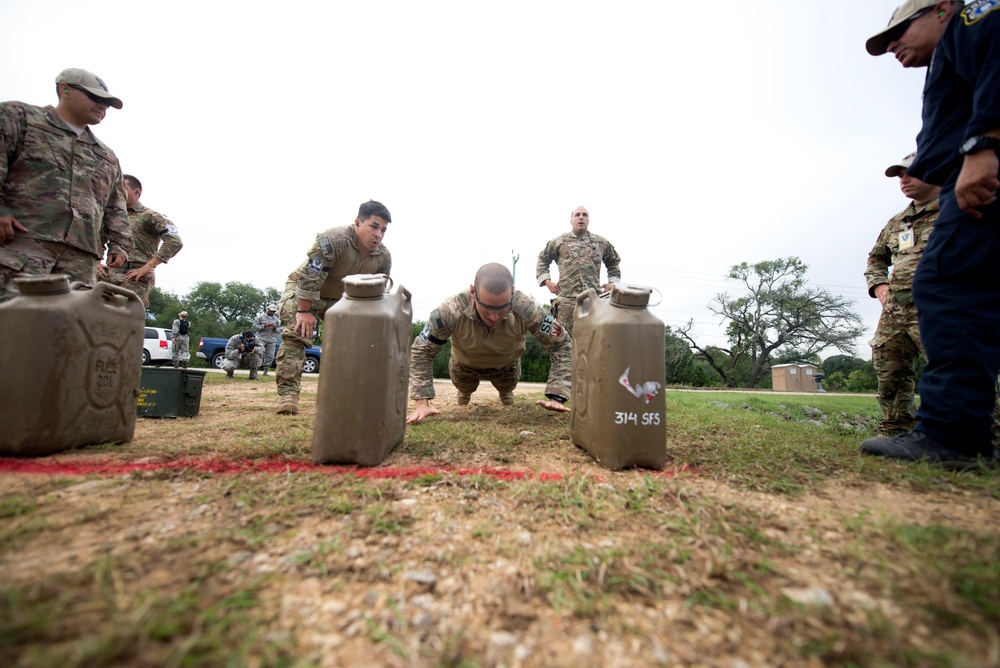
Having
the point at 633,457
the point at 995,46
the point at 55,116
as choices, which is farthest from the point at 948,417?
the point at 55,116

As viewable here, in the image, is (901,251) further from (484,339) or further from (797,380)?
(797,380)

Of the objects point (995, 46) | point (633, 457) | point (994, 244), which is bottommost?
point (633, 457)

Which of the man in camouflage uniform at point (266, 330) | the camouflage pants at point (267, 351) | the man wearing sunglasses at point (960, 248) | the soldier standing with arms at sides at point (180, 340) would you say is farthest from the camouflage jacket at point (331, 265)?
the soldier standing with arms at sides at point (180, 340)

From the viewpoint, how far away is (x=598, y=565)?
1009 millimetres

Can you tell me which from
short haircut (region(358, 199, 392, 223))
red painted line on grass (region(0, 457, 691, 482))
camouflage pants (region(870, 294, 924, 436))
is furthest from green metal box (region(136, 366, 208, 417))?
camouflage pants (region(870, 294, 924, 436))

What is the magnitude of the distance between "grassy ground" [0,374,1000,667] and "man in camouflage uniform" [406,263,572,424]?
1426 mm

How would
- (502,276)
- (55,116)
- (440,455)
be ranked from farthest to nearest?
(502,276), (55,116), (440,455)

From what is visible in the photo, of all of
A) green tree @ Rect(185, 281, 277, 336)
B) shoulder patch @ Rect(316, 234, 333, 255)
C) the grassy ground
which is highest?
green tree @ Rect(185, 281, 277, 336)

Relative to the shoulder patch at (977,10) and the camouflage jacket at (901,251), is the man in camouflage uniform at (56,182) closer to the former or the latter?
the shoulder patch at (977,10)

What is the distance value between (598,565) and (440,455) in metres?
1.21

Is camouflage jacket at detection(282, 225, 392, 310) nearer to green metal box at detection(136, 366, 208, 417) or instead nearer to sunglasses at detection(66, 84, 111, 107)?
green metal box at detection(136, 366, 208, 417)

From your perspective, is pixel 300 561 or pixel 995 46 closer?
pixel 300 561

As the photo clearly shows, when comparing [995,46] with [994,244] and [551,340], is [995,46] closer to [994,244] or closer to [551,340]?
[994,244]

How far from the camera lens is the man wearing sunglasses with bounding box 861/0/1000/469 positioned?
1.68 meters
